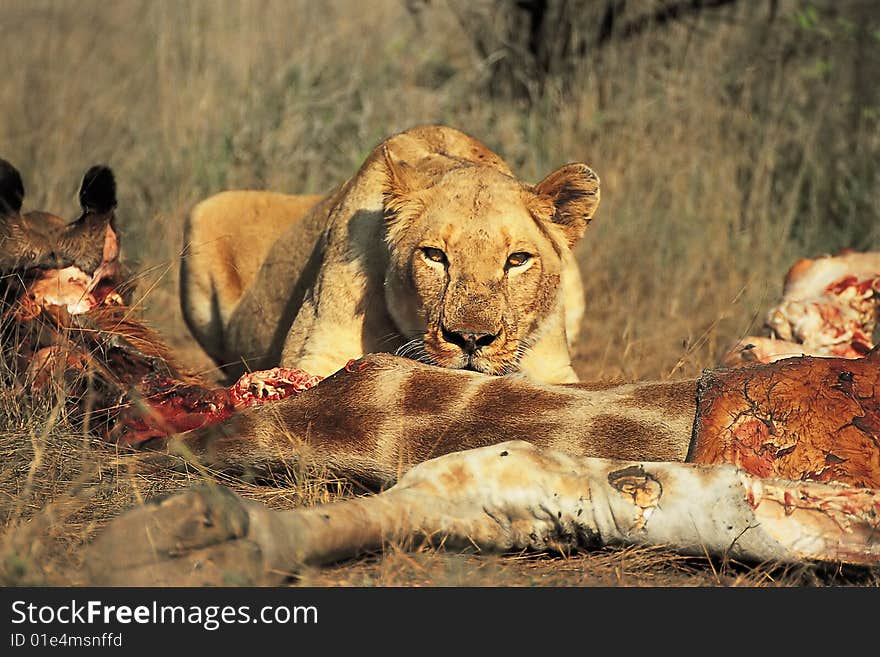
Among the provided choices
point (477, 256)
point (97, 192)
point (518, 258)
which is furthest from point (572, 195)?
point (97, 192)

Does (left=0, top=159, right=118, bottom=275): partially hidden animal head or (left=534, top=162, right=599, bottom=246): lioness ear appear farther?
(left=534, top=162, right=599, bottom=246): lioness ear

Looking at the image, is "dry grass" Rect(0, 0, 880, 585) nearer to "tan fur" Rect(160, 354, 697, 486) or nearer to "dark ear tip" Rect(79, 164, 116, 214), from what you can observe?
"dark ear tip" Rect(79, 164, 116, 214)

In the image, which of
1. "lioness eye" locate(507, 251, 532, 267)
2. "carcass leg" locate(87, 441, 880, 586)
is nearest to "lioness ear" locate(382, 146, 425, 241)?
"lioness eye" locate(507, 251, 532, 267)

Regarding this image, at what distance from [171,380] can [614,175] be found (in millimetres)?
4442

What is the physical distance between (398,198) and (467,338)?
0.72 metres

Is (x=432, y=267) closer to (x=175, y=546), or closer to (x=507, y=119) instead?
(x=175, y=546)

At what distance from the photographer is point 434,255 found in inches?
150

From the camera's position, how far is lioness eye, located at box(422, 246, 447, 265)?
3803mm

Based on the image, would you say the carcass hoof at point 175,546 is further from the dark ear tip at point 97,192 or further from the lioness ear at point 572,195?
the lioness ear at point 572,195

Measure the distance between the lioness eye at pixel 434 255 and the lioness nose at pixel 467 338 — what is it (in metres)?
0.30

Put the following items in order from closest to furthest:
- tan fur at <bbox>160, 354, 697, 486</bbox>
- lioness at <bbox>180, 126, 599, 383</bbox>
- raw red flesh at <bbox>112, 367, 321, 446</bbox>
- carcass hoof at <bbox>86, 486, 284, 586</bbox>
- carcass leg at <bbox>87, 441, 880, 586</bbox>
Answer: carcass hoof at <bbox>86, 486, 284, 586</bbox>, carcass leg at <bbox>87, 441, 880, 586</bbox>, tan fur at <bbox>160, 354, 697, 486</bbox>, raw red flesh at <bbox>112, 367, 321, 446</bbox>, lioness at <bbox>180, 126, 599, 383</bbox>
